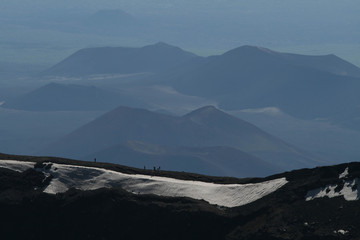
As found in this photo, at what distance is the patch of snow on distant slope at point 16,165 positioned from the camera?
3361 inches

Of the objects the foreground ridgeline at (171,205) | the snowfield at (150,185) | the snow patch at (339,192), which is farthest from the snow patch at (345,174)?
the snowfield at (150,185)

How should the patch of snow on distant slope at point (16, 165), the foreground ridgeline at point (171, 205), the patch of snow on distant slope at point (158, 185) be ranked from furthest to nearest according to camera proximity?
the patch of snow on distant slope at point (16, 165)
the patch of snow on distant slope at point (158, 185)
the foreground ridgeline at point (171, 205)

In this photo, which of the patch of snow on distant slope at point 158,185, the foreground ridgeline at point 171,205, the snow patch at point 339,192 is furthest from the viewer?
the patch of snow on distant slope at point 158,185

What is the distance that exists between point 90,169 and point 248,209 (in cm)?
1824

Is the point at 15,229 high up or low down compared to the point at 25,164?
down

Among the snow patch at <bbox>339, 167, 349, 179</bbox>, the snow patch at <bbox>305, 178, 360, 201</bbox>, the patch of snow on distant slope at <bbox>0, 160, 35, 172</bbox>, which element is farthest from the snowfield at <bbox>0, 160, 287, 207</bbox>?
the snow patch at <bbox>339, 167, 349, 179</bbox>

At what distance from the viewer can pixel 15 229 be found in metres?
77.1

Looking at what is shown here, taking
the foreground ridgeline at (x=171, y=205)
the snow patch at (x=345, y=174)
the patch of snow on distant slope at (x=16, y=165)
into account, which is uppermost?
the snow patch at (x=345, y=174)

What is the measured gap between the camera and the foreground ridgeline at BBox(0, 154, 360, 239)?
232 feet

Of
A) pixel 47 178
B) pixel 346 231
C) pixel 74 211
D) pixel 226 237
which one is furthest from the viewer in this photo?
pixel 47 178

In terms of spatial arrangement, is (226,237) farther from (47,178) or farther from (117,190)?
(47,178)

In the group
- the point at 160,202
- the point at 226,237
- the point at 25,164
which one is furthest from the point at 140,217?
the point at 25,164

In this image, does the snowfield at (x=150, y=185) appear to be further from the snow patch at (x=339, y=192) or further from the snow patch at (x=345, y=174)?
the snow patch at (x=345, y=174)

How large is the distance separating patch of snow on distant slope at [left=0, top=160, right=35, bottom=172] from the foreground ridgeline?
0.15 meters
